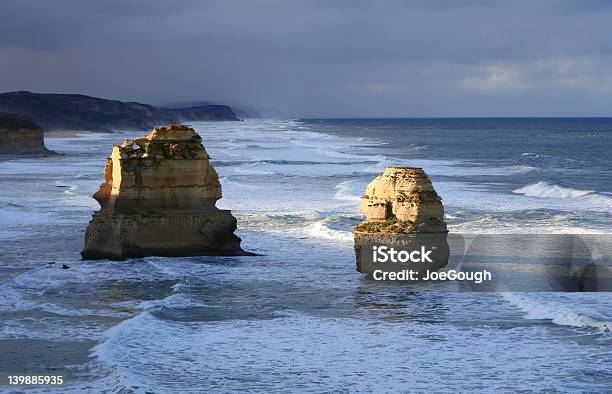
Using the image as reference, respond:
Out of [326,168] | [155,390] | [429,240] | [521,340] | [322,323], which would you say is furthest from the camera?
[326,168]

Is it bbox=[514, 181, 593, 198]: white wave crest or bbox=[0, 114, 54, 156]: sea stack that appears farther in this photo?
bbox=[0, 114, 54, 156]: sea stack

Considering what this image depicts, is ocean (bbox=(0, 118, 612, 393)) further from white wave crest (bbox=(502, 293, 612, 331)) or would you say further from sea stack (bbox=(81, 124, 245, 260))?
sea stack (bbox=(81, 124, 245, 260))

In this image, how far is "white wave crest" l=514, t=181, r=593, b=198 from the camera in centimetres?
4892

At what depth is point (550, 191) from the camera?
5059 centimetres

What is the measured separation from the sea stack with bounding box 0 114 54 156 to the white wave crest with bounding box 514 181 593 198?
165 ft

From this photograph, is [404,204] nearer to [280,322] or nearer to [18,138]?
[280,322]

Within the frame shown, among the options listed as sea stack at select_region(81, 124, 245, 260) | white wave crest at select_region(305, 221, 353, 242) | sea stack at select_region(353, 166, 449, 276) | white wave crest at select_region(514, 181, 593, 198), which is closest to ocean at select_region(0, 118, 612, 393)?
white wave crest at select_region(305, 221, 353, 242)

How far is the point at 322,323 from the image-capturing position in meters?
19.1

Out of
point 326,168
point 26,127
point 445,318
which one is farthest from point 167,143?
point 26,127

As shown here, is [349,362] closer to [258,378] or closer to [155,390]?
[258,378]

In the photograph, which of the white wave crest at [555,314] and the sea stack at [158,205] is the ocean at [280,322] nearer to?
the white wave crest at [555,314]

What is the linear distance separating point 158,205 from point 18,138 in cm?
6478

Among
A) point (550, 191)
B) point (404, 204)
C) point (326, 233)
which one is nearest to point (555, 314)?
point (404, 204)

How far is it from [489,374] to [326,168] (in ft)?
176
